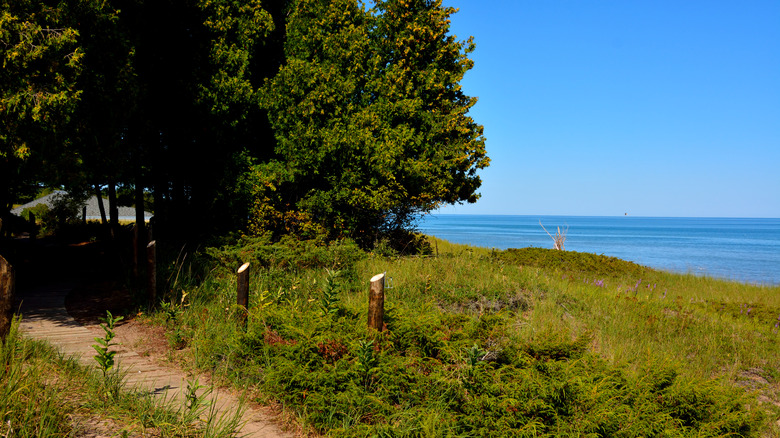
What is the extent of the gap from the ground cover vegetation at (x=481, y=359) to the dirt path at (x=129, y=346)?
29 centimetres

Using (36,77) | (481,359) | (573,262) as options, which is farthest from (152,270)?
(573,262)

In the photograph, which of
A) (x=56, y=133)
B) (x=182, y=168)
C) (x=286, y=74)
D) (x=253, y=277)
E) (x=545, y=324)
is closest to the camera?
(x=545, y=324)

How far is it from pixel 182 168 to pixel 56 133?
25.8 feet

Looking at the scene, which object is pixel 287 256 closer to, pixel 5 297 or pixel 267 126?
pixel 5 297

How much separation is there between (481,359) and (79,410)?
4.01m

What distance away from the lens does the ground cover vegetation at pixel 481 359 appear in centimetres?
453

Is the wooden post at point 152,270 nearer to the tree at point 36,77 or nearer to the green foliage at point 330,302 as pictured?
the tree at point 36,77

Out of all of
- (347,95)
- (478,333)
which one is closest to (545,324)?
(478,333)

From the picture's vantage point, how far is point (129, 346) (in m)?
7.25

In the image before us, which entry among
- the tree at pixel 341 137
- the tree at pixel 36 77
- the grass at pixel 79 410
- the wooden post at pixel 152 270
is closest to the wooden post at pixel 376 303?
the grass at pixel 79 410

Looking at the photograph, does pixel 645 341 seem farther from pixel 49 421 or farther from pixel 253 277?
pixel 49 421

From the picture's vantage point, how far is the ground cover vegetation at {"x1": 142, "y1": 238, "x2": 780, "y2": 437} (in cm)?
453

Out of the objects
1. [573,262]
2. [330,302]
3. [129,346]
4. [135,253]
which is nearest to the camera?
[330,302]

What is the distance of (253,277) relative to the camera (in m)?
10.3
